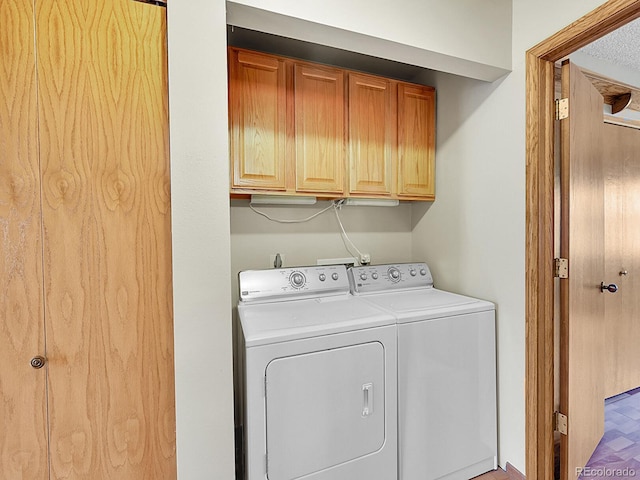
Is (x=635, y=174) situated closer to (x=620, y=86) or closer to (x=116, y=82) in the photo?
(x=620, y=86)

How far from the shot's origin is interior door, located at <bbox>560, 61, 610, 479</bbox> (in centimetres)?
159

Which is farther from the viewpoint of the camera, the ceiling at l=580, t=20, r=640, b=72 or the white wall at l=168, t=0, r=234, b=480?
the ceiling at l=580, t=20, r=640, b=72

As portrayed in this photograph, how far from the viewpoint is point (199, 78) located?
1.14 meters

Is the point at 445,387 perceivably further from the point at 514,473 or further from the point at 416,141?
the point at 416,141

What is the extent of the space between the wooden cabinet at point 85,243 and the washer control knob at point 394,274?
141 centimetres

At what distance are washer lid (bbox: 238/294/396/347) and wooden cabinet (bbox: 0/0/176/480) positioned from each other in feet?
1.19

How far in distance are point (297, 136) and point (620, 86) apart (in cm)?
221

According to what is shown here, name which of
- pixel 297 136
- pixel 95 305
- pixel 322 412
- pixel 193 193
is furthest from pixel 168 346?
pixel 297 136

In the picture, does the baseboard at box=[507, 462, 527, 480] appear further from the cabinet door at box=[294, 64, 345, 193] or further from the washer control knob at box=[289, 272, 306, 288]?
the cabinet door at box=[294, 64, 345, 193]

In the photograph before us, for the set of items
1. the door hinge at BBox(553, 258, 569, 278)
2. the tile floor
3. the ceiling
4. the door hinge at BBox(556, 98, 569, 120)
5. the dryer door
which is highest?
the ceiling

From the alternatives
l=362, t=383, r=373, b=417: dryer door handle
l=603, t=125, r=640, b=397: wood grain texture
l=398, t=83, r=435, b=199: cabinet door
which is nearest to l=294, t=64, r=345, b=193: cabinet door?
l=398, t=83, r=435, b=199: cabinet door

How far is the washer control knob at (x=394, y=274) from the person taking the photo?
6.96 feet

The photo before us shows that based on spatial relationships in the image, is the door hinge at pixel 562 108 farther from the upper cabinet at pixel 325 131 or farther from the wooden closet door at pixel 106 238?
the wooden closet door at pixel 106 238

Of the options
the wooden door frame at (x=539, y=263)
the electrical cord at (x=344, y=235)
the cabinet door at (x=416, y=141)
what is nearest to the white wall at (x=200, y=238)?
the electrical cord at (x=344, y=235)
